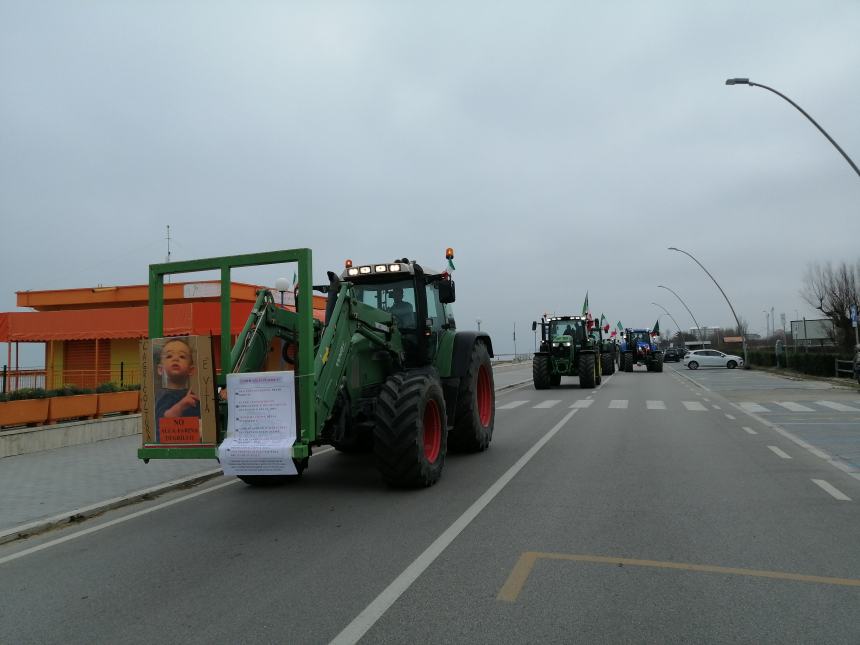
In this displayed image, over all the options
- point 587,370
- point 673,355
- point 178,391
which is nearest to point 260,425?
point 178,391

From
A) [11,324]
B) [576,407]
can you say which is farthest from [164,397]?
[11,324]

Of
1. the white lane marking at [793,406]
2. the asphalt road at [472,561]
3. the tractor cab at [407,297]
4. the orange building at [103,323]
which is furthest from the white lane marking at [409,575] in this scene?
the orange building at [103,323]

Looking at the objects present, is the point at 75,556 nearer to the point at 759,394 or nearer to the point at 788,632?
the point at 788,632

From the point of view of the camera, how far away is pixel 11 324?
72.3 feet

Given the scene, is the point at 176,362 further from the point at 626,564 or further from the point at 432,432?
the point at 626,564

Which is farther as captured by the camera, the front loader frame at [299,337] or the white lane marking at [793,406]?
the white lane marking at [793,406]

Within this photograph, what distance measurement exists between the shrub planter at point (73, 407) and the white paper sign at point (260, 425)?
757 cm

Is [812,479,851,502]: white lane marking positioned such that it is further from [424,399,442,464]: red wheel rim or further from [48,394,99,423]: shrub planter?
[48,394,99,423]: shrub planter

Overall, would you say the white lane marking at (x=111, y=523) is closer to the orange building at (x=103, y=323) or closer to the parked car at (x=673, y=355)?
the orange building at (x=103, y=323)

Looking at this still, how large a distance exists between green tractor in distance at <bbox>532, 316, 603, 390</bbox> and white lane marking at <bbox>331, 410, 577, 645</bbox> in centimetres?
1733

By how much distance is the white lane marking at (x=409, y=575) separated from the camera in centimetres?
362

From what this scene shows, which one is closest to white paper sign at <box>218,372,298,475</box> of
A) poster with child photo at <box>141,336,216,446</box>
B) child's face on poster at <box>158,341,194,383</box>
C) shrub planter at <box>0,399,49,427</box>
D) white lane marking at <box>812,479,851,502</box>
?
poster with child photo at <box>141,336,216,446</box>

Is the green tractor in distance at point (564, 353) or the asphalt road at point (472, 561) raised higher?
the green tractor in distance at point (564, 353)

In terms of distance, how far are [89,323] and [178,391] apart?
17.6 meters
